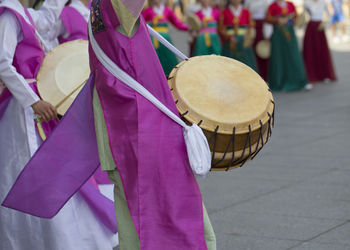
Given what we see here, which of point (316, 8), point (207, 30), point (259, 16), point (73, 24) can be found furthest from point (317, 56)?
point (73, 24)

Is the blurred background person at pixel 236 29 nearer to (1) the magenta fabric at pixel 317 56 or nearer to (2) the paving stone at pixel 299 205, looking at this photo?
(1) the magenta fabric at pixel 317 56

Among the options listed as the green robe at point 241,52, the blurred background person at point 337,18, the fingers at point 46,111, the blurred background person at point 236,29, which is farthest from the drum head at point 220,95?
the blurred background person at point 337,18

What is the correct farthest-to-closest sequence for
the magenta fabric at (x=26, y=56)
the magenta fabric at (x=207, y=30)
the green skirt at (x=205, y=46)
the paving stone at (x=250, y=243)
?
the magenta fabric at (x=207, y=30)
the green skirt at (x=205, y=46)
the paving stone at (x=250, y=243)
the magenta fabric at (x=26, y=56)

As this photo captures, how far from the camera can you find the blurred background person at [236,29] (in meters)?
12.0

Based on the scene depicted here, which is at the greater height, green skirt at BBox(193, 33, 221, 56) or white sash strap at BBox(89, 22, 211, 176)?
white sash strap at BBox(89, 22, 211, 176)

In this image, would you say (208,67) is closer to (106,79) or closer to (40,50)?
(106,79)

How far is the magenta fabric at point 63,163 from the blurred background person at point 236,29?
8.89 metres

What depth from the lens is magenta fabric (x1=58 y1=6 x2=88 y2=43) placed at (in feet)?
15.6

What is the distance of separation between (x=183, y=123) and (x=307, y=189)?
2.58 metres

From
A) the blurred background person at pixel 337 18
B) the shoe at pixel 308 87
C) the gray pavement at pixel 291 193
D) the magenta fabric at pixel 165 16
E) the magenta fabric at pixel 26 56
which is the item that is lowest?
the blurred background person at pixel 337 18

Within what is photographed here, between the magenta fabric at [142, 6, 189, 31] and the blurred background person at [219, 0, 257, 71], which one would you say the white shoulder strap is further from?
the blurred background person at [219, 0, 257, 71]

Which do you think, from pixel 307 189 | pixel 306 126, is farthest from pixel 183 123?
pixel 306 126

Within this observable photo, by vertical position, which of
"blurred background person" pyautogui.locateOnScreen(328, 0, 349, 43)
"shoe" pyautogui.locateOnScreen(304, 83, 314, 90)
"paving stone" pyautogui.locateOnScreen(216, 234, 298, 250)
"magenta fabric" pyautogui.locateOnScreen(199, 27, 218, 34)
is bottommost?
"blurred background person" pyautogui.locateOnScreen(328, 0, 349, 43)

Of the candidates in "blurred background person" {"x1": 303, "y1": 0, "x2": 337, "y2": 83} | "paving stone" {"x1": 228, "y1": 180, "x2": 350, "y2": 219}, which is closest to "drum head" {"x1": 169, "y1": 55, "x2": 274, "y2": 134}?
"paving stone" {"x1": 228, "y1": 180, "x2": 350, "y2": 219}
